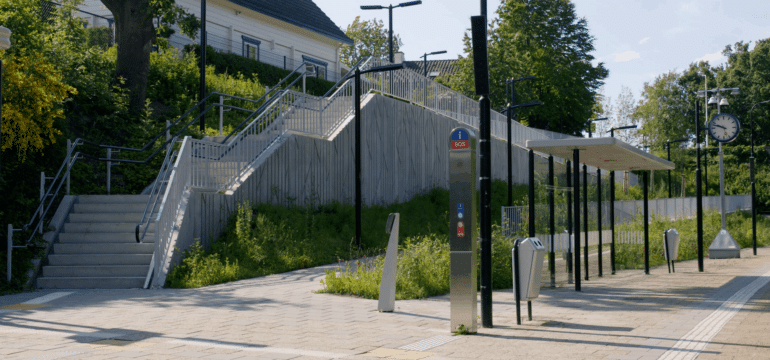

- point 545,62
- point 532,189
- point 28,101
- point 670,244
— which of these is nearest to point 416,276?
point 532,189

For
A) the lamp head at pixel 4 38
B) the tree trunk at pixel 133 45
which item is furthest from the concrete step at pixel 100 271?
the tree trunk at pixel 133 45

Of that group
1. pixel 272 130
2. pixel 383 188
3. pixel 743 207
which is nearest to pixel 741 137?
pixel 743 207

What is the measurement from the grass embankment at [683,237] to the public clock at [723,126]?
3645 mm

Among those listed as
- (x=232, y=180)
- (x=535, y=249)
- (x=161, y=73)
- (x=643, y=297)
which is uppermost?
(x=161, y=73)

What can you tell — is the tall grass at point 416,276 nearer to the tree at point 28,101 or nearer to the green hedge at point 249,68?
the tree at point 28,101

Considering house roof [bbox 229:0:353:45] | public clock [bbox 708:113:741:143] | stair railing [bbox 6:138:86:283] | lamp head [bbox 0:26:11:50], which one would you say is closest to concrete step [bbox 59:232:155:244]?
stair railing [bbox 6:138:86:283]

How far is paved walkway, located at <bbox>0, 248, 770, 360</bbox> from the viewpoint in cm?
683

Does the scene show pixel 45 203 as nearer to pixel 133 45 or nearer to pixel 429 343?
pixel 133 45

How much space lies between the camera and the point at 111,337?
756 cm

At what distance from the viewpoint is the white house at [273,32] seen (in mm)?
35031

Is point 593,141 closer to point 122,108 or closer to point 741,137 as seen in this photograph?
point 122,108

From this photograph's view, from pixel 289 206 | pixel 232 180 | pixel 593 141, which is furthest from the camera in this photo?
pixel 289 206

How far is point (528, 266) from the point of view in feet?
28.9

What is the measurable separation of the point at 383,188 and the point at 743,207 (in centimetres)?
3214
